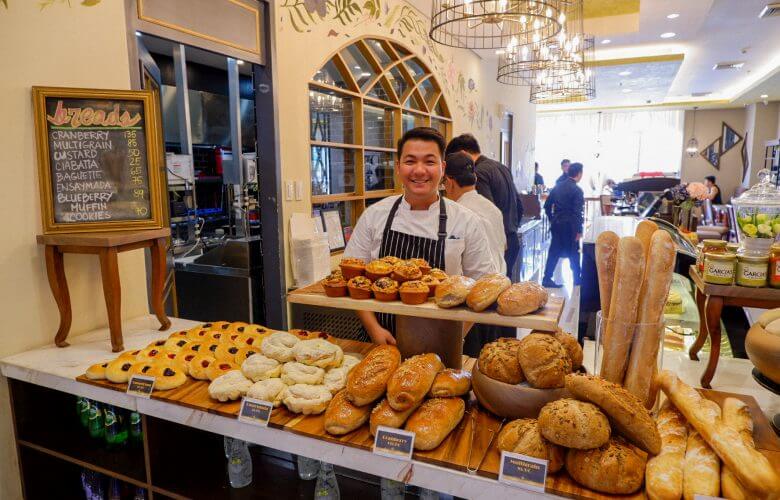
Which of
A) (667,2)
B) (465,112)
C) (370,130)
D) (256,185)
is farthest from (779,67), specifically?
(256,185)

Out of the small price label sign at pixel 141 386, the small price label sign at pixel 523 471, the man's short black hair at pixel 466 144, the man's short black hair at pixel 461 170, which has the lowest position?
the small price label sign at pixel 141 386

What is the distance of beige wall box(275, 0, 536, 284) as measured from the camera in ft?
10.5

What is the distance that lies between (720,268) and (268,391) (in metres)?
1.80

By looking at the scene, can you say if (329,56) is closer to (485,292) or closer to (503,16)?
(503,16)

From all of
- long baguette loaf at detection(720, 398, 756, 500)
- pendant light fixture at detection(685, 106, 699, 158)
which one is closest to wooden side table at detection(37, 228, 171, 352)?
long baguette loaf at detection(720, 398, 756, 500)

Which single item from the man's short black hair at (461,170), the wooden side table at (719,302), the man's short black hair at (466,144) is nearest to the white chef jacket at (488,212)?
the man's short black hair at (461,170)

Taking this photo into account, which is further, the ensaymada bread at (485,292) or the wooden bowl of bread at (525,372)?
the ensaymada bread at (485,292)

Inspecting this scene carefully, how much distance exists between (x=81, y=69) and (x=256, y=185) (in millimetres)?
1531

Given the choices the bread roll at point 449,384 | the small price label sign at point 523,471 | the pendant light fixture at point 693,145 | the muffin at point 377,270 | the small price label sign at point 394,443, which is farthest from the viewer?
the pendant light fixture at point 693,145

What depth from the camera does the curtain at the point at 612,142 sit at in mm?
16312

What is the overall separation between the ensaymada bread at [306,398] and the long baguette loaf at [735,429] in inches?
33.7

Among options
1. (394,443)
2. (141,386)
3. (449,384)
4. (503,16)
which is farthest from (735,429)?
(503,16)

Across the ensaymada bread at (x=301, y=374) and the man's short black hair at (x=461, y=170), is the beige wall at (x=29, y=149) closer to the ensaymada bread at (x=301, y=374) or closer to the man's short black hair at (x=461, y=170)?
the ensaymada bread at (x=301, y=374)

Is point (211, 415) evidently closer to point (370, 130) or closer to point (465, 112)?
point (370, 130)
